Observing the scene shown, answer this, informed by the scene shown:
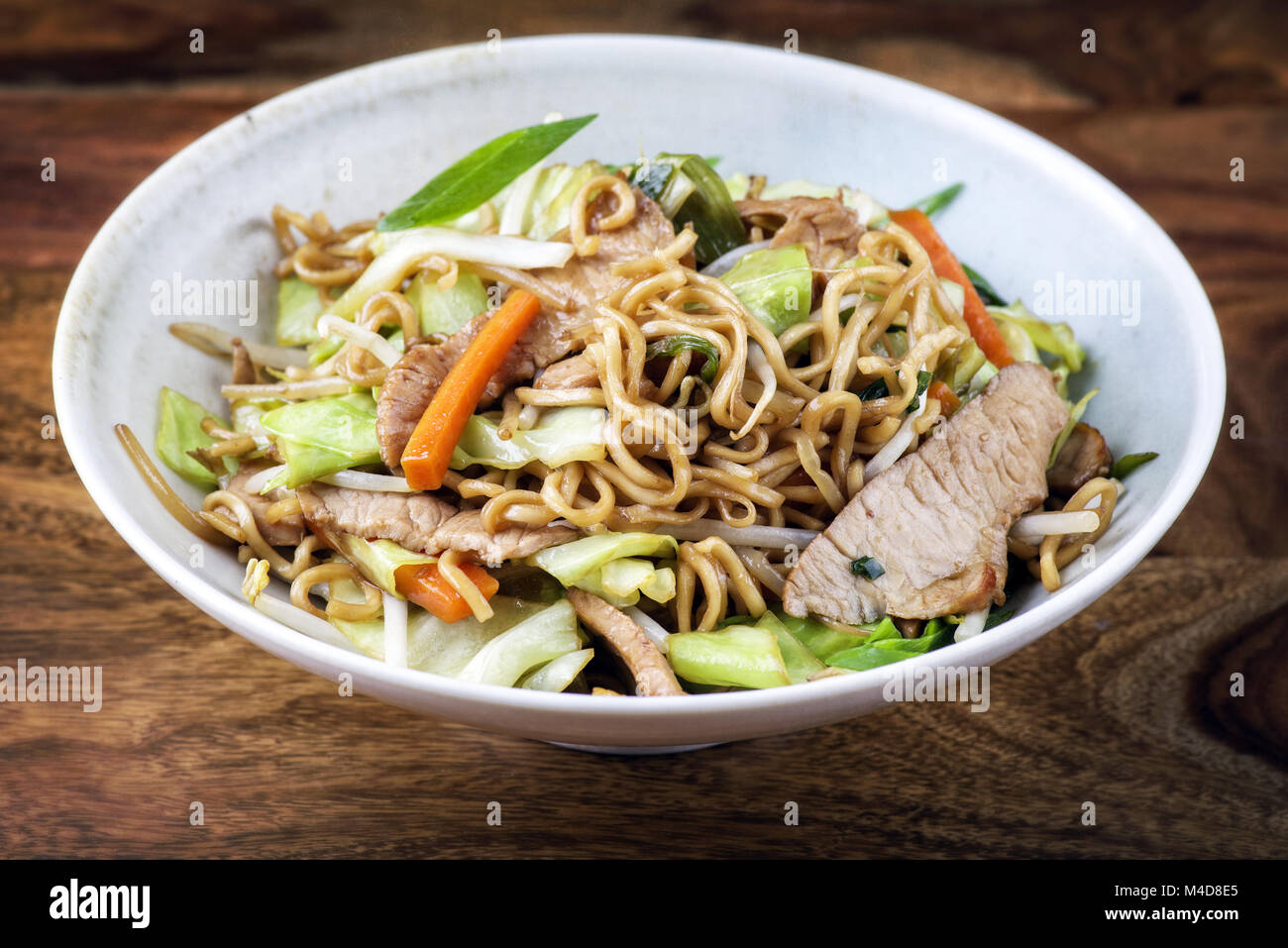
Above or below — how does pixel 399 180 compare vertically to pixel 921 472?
above

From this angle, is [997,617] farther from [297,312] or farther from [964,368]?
[297,312]

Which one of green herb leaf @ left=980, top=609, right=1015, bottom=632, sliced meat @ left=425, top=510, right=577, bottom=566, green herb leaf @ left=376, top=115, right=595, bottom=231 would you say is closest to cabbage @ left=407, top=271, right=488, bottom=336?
green herb leaf @ left=376, top=115, right=595, bottom=231

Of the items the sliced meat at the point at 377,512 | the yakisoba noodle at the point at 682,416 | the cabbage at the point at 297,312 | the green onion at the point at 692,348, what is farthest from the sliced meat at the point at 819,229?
the cabbage at the point at 297,312

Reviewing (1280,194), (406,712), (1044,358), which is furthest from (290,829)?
(1280,194)

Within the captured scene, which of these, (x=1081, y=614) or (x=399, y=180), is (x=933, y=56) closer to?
(x=399, y=180)

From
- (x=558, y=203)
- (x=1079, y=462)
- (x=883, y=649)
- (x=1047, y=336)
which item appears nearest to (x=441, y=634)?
(x=883, y=649)

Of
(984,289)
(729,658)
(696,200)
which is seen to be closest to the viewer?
(729,658)
